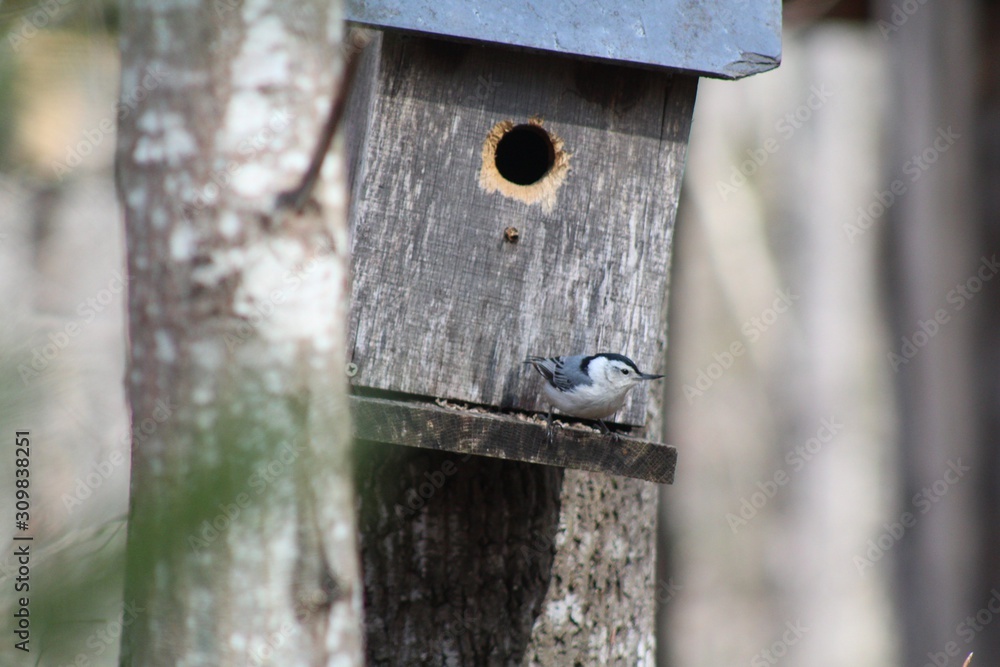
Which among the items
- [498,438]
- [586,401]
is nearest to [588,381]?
[586,401]

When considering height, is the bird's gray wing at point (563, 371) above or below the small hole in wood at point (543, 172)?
below

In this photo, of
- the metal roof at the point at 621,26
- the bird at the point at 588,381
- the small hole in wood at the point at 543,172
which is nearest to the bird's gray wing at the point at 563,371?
the bird at the point at 588,381

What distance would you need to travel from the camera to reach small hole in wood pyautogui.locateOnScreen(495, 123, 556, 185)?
10.1 ft

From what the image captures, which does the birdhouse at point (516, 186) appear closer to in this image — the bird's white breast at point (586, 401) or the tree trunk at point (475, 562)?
the bird's white breast at point (586, 401)

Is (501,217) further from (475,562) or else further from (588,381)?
(475,562)

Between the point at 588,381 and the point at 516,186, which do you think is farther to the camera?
the point at 516,186

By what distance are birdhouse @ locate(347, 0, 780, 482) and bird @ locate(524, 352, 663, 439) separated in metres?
0.10

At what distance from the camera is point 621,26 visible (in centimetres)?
291

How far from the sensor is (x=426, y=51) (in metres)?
2.98

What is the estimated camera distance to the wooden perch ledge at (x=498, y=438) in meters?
2.51

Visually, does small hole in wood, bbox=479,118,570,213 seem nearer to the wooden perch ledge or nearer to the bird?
the bird

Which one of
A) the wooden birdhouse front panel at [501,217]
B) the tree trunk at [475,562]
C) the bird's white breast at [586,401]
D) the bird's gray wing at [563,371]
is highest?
the wooden birdhouse front panel at [501,217]

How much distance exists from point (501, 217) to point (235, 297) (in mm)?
1224

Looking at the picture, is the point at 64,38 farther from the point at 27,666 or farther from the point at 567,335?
the point at 567,335
